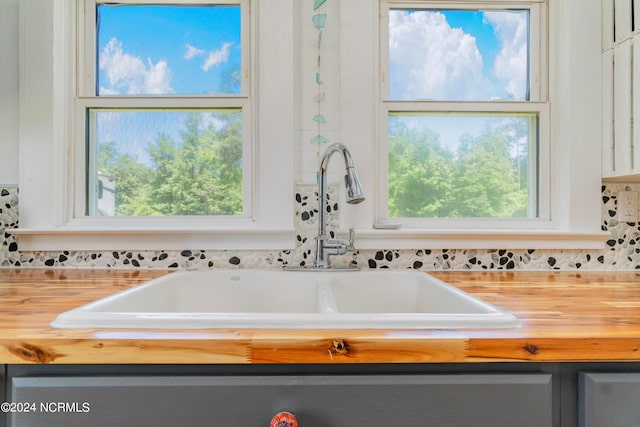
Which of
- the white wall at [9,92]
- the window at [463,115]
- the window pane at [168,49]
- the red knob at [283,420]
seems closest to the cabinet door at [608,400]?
the red knob at [283,420]

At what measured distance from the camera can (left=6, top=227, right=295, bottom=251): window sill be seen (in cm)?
125

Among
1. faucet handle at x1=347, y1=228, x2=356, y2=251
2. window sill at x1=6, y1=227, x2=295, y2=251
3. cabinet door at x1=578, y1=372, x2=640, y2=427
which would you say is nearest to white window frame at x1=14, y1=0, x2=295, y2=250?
window sill at x1=6, y1=227, x2=295, y2=251

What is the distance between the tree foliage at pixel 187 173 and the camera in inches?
54.1

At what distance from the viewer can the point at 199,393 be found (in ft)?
1.86

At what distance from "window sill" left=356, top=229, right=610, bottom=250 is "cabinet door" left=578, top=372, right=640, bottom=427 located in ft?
2.34

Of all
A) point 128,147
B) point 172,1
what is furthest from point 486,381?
point 172,1

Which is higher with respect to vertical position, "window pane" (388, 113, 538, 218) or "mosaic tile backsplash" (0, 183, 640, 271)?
"window pane" (388, 113, 538, 218)

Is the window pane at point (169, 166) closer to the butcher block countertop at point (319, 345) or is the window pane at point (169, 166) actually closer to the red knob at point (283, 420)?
the butcher block countertop at point (319, 345)

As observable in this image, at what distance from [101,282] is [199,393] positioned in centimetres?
66

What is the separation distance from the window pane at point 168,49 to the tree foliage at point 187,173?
156mm

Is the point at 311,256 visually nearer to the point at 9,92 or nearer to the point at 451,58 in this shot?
the point at 451,58

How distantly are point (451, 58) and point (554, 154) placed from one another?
55 centimetres

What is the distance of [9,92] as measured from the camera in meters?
1.29

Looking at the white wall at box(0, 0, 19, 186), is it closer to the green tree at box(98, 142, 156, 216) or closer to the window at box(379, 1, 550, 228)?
the green tree at box(98, 142, 156, 216)
